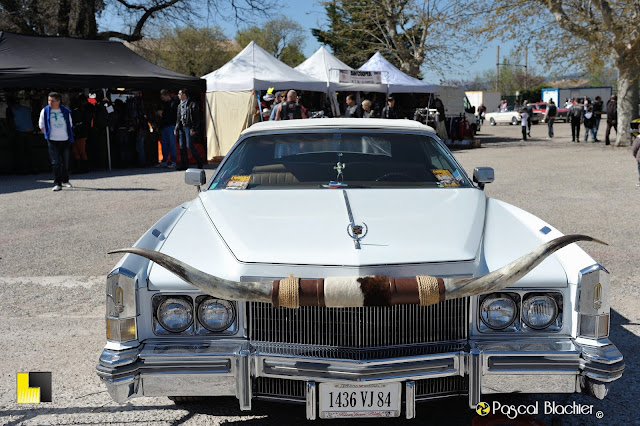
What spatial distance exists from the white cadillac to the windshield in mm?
1034

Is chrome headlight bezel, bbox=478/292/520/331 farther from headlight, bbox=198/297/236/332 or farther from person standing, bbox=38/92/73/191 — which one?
person standing, bbox=38/92/73/191

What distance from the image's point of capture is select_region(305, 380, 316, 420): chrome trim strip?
287 centimetres

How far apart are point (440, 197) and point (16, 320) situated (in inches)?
139

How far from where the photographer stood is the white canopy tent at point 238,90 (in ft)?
62.1

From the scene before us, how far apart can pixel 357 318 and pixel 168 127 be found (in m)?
15.2

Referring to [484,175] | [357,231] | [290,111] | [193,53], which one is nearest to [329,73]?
[290,111]

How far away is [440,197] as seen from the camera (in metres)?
4.00

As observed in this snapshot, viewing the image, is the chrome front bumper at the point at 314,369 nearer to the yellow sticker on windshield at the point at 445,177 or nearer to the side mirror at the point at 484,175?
the yellow sticker on windshield at the point at 445,177

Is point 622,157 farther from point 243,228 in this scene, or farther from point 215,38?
point 215,38

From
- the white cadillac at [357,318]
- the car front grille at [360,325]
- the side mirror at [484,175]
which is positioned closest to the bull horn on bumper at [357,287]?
the white cadillac at [357,318]

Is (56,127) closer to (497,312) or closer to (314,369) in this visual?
(314,369)

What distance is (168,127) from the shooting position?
17.3 m

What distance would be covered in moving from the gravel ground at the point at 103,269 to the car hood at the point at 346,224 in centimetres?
79

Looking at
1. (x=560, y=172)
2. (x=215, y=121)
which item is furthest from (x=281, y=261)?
(x=215, y=121)
